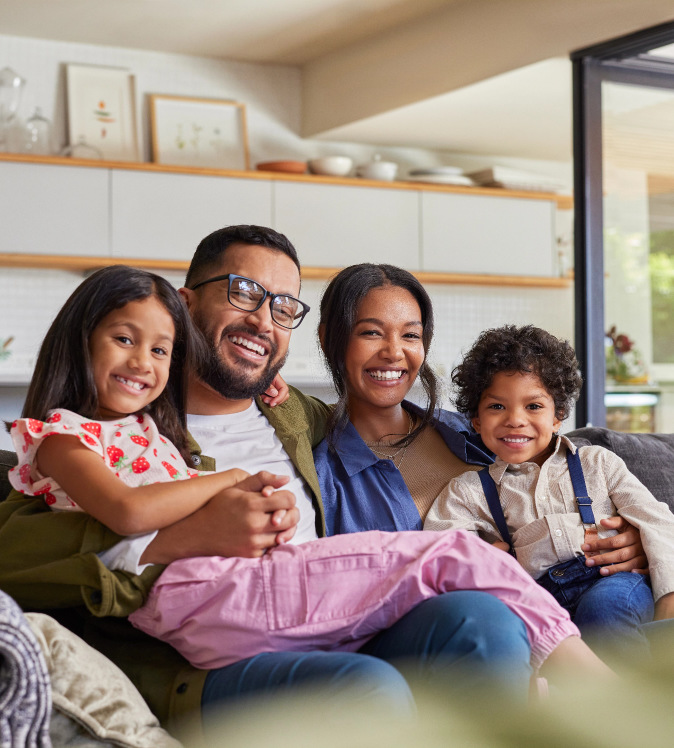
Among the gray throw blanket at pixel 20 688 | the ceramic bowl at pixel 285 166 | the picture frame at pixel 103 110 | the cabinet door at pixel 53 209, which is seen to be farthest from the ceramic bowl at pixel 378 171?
the gray throw blanket at pixel 20 688

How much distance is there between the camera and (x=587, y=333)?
177 inches

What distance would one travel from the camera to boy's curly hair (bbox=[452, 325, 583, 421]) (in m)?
2.22

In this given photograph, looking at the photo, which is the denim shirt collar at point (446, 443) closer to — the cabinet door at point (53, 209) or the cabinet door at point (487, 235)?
the cabinet door at point (53, 209)

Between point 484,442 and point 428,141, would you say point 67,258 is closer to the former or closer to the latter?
point 428,141

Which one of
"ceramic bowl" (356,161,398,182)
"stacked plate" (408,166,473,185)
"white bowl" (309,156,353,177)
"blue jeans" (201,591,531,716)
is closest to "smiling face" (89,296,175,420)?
"blue jeans" (201,591,531,716)

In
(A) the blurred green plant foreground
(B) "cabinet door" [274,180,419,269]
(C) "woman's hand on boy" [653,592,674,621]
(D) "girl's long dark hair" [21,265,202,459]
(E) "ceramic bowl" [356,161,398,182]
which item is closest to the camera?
(A) the blurred green plant foreground

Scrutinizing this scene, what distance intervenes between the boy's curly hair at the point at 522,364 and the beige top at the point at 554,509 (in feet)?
0.40

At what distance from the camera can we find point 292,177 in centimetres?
558

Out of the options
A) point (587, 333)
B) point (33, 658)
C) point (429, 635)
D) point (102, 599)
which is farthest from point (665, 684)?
point (587, 333)

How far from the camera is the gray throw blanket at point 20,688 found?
1.22m

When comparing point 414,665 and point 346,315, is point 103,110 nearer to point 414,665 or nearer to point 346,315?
point 346,315

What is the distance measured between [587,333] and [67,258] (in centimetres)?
263

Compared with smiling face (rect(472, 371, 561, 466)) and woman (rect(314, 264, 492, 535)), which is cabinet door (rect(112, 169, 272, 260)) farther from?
smiling face (rect(472, 371, 561, 466))

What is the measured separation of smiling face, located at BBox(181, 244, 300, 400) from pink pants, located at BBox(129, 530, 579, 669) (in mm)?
554
